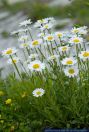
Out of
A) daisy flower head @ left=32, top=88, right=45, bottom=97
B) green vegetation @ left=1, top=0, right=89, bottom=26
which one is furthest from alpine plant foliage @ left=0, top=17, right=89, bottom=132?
green vegetation @ left=1, top=0, right=89, bottom=26

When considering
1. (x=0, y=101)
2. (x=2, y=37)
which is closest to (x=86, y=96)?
(x=0, y=101)

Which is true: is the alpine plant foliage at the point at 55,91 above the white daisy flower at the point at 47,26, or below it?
below

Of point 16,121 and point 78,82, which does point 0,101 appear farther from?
point 78,82

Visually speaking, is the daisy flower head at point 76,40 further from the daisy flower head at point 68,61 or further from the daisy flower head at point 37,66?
the daisy flower head at point 37,66

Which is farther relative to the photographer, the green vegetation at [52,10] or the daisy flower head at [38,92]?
the green vegetation at [52,10]

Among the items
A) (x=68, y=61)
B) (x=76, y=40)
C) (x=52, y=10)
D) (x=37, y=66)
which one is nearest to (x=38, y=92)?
(x=37, y=66)

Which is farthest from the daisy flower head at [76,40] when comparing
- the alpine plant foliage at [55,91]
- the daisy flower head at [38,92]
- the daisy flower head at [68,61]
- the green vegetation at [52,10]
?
the green vegetation at [52,10]

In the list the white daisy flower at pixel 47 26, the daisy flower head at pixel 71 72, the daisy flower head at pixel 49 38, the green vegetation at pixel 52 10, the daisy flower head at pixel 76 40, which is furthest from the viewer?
the green vegetation at pixel 52 10

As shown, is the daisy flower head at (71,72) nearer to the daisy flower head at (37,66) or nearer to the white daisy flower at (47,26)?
the daisy flower head at (37,66)

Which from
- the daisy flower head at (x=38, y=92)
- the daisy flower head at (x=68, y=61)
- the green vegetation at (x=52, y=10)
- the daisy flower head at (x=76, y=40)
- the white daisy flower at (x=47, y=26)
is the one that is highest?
the green vegetation at (x=52, y=10)

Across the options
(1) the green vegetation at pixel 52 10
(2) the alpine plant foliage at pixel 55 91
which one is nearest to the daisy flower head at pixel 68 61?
(2) the alpine plant foliage at pixel 55 91

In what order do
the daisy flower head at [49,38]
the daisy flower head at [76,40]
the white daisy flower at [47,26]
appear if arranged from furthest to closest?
the white daisy flower at [47,26] < the daisy flower head at [49,38] < the daisy flower head at [76,40]
